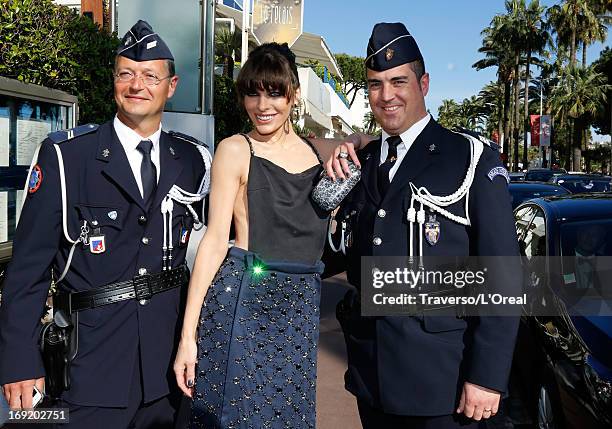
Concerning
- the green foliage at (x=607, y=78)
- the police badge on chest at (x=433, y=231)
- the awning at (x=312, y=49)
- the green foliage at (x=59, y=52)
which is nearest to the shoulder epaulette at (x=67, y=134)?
the police badge on chest at (x=433, y=231)

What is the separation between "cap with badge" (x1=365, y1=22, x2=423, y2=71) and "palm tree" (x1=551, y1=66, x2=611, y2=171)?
204 feet

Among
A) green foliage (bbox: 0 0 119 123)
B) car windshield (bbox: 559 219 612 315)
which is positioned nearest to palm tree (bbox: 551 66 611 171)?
car windshield (bbox: 559 219 612 315)

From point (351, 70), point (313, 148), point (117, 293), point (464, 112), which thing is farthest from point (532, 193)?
point (464, 112)

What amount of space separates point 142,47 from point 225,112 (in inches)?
405

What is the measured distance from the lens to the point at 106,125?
264cm

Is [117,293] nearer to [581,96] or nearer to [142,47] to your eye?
[142,47]

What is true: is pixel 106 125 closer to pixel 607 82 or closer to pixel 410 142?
pixel 410 142

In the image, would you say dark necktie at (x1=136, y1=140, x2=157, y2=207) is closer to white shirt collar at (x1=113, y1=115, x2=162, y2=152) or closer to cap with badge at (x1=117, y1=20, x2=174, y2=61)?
white shirt collar at (x1=113, y1=115, x2=162, y2=152)

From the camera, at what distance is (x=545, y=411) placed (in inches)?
148

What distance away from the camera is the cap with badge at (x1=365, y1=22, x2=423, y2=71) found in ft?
8.09

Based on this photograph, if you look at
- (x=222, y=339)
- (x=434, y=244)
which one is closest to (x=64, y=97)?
(x=222, y=339)

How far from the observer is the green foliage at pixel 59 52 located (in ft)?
14.6

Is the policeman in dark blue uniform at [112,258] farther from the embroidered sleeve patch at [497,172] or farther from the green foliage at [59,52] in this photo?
the green foliage at [59,52]

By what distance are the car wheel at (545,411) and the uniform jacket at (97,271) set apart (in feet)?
7.63
